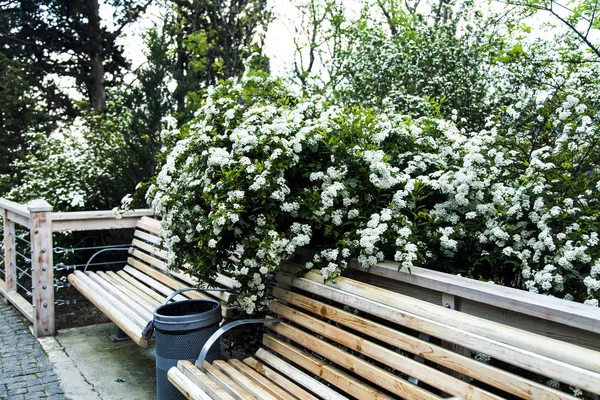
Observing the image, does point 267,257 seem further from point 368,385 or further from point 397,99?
point 397,99

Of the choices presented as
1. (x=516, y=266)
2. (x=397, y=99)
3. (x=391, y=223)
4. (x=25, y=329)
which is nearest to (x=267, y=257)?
(x=391, y=223)

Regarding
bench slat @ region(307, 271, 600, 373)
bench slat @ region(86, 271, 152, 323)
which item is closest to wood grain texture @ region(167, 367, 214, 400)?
bench slat @ region(307, 271, 600, 373)

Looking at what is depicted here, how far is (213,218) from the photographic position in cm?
325

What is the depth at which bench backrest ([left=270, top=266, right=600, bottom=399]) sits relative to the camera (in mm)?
1893

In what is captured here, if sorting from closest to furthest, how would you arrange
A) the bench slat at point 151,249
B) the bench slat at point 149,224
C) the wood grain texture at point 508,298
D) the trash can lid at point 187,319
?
the wood grain texture at point 508,298 → the trash can lid at point 187,319 → the bench slat at point 151,249 → the bench slat at point 149,224

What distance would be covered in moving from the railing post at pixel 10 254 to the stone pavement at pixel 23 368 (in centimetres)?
89

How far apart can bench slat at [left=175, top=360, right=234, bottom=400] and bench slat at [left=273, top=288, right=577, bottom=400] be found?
25.6 inches

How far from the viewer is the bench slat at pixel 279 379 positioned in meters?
2.88

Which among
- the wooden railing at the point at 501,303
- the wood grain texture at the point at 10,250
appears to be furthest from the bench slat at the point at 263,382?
the wood grain texture at the point at 10,250

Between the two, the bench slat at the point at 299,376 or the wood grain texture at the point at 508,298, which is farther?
the bench slat at the point at 299,376

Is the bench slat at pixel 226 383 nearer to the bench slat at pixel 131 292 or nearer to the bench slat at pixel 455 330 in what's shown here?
the bench slat at pixel 455 330

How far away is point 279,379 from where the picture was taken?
310 cm

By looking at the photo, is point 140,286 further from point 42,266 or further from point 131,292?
point 42,266

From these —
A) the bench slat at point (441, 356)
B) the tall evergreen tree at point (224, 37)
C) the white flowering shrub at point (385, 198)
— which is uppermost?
the tall evergreen tree at point (224, 37)
